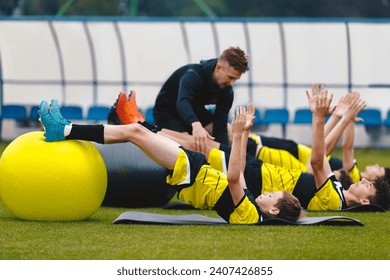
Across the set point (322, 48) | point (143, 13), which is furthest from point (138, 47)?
point (143, 13)

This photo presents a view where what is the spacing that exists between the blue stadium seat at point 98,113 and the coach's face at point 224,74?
44.5 feet

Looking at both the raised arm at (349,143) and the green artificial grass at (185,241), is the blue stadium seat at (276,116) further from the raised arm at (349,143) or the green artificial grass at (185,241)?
the green artificial grass at (185,241)

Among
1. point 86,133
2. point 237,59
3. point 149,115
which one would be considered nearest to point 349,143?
point 237,59

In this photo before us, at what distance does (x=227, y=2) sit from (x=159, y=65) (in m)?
16.5

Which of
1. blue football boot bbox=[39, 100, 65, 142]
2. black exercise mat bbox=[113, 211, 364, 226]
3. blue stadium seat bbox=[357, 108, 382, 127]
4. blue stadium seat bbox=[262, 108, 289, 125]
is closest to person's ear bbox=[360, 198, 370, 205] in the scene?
black exercise mat bbox=[113, 211, 364, 226]

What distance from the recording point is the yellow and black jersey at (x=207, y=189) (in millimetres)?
7699

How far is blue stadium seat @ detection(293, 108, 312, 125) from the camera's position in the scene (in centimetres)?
2212

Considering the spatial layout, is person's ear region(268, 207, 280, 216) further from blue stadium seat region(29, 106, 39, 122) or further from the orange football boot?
blue stadium seat region(29, 106, 39, 122)

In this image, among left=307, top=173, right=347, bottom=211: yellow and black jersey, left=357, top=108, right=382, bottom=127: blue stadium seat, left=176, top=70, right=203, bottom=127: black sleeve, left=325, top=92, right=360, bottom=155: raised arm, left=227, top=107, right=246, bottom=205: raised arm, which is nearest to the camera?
left=227, top=107, right=246, bottom=205: raised arm

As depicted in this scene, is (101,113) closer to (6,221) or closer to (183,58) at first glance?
(183,58)

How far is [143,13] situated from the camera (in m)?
38.7

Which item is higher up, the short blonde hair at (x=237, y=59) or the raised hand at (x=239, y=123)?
the short blonde hair at (x=237, y=59)

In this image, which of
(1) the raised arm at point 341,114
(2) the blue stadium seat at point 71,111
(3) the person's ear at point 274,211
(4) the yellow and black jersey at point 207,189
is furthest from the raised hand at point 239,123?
→ (2) the blue stadium seat at point 71,111

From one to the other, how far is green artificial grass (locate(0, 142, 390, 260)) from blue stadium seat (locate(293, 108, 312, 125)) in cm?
1407
